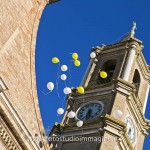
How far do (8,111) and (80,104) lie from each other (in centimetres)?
2149

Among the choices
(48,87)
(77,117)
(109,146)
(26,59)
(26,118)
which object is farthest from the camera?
(77,117)

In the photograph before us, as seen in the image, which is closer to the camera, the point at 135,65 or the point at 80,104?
Result: the point at 80,104

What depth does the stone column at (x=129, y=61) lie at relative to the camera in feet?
111

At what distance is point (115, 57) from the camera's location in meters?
37.2

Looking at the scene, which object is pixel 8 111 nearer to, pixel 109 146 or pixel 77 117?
pixel 109 146

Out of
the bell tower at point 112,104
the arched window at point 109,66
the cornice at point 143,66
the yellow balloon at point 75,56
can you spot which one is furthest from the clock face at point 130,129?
the yellow balloon at point 75,56

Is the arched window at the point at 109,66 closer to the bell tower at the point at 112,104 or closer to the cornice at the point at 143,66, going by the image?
the bell tower at the point at 112,104

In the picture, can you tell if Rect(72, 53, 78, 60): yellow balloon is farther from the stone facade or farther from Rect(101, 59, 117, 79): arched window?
Rect(101, 59, 117, 79): arched window

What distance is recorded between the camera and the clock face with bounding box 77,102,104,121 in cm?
3188

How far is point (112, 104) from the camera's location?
1242 inches

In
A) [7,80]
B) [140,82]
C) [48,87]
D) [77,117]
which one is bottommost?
[7,80]

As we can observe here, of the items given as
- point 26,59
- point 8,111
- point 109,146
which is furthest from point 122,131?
point 8,111

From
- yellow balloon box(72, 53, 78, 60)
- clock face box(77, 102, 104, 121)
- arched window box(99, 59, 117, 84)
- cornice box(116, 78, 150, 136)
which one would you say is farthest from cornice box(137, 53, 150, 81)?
yellow balloon box(72, 53, 78, 60)

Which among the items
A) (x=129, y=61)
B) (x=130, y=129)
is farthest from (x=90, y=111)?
(x=129, y=61)
